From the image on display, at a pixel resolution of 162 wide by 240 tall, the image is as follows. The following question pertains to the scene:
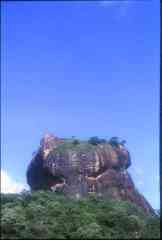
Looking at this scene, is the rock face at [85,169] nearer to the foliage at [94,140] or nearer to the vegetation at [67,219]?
the foliage at [94,140]

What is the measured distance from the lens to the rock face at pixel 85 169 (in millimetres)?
40969

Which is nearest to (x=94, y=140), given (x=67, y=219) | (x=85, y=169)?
(x=85, y=169)

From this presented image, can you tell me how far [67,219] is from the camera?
26250 mm

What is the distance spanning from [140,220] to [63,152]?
14.8 metres

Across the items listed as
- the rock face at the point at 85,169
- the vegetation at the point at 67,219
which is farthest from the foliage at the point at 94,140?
the vegetation at the point at 67,219

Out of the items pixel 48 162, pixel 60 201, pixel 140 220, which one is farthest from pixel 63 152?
pixel 140 220

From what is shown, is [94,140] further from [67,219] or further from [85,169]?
[67,219]

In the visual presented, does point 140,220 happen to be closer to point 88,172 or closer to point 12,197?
point 12,197

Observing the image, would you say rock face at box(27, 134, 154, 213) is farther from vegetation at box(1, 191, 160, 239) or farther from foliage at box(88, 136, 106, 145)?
vegetation at box(1, 191, 160, 239)

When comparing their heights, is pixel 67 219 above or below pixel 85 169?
below

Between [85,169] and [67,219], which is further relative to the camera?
[85,169]

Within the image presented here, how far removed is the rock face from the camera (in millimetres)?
40969

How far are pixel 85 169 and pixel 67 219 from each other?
49.3 ft

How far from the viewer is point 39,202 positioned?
28.8 meters
